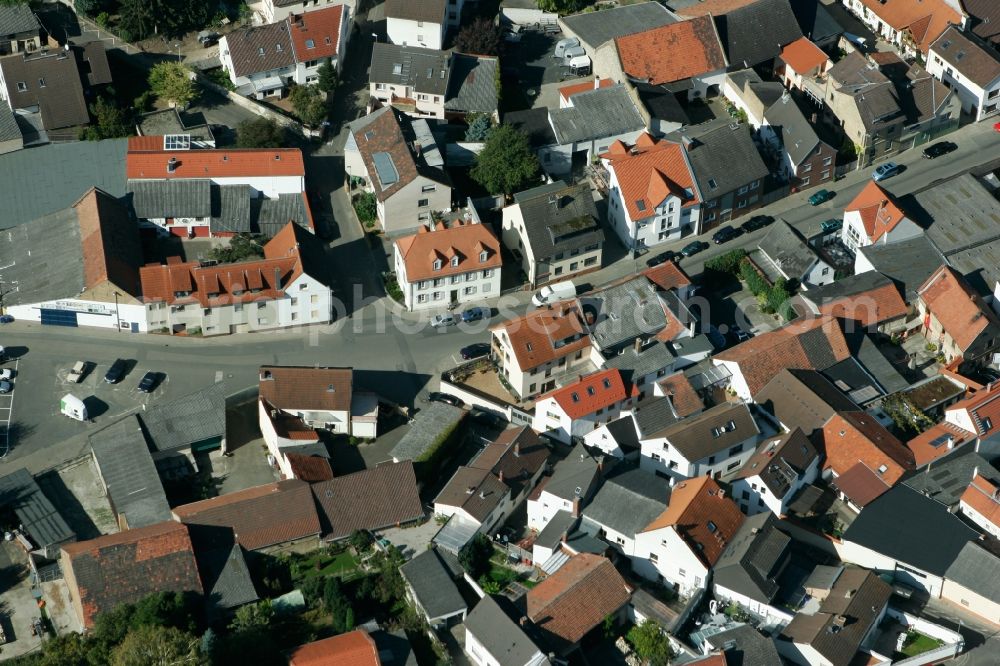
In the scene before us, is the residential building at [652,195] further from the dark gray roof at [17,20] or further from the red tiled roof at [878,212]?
the dark gray roof at [17,20]

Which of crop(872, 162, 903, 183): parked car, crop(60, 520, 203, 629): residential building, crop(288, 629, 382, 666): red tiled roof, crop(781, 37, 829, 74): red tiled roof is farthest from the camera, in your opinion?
crop(781, 37, 829, 74): red tiled roof

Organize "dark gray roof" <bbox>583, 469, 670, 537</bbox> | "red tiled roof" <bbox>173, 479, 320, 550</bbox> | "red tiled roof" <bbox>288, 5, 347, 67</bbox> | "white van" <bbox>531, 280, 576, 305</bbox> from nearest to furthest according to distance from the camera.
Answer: "red tiled roof" <bbox>173, 479, 320, 550</bbox> < "dark gray roof" <bbox>583, 469, 670, 537</bbox> < "white van" <bbox>531, 280, 576, 305</bbox> < "red tiled roof" <bbox>288, 5, 347, 67</bbox>

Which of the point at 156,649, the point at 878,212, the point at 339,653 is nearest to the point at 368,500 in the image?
the point at 339,653

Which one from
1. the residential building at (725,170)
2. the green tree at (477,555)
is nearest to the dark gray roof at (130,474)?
the green tree at (477,555)

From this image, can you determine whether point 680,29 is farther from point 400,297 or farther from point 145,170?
point 145,170

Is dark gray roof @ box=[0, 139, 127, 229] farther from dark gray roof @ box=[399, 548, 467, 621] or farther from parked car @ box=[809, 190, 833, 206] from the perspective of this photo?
parked car @ box=[809, 190, 833, 206]

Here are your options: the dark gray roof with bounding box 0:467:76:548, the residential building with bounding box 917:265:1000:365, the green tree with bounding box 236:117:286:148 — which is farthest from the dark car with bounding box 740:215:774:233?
the dark gray roof with bounding box 0:467:76:548

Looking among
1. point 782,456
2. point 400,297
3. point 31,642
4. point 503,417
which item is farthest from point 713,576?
point 31,642

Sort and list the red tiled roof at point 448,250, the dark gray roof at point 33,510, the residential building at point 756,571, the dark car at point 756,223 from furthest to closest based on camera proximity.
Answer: the dark car at point 756,223 → the red tiled roof at point 448,250 → the dark gray roof at point 33,510 → the residential building at point 756,571
